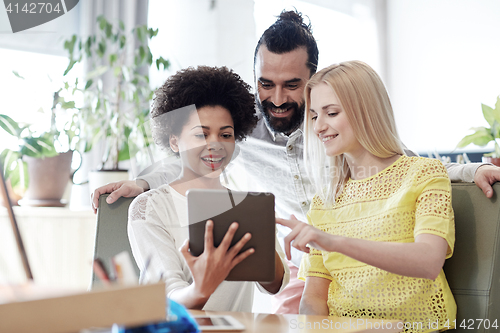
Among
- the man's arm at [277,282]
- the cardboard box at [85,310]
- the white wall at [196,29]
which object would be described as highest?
the white wall at [196,29]

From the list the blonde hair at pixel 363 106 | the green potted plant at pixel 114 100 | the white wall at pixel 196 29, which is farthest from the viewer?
the green potted plant at pixel 114 100

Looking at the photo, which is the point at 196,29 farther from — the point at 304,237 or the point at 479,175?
the point at 479,175

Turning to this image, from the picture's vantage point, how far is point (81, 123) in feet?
4.96

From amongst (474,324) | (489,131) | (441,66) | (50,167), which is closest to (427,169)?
(474,324)

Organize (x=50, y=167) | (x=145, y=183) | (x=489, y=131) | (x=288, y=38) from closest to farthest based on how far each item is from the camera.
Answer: (x=145, y=183) < (x=288, y=38) < (x=50, y=167) < (x=489, y=131)

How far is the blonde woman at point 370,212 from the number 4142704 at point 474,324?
0.01m

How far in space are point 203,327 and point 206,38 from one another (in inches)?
14.0

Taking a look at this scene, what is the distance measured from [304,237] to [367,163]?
34 centimetres

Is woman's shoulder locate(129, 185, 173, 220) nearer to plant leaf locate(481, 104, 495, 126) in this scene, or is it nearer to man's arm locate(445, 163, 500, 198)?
man's arm locate(445, 163, 500, 198)

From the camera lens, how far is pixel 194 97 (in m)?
0.74

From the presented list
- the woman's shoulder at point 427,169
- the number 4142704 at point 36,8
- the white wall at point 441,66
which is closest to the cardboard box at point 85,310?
the number 4142704 at point 36,8

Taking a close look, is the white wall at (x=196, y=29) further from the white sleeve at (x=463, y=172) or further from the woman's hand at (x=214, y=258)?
the white sleeve at (x=463, y=172)

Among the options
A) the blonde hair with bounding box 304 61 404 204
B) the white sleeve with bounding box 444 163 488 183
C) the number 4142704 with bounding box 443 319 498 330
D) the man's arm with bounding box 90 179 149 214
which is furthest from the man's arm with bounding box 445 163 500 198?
the man's arm with bounding box 90 179 149 214

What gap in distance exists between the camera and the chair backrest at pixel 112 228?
41.5 inches
